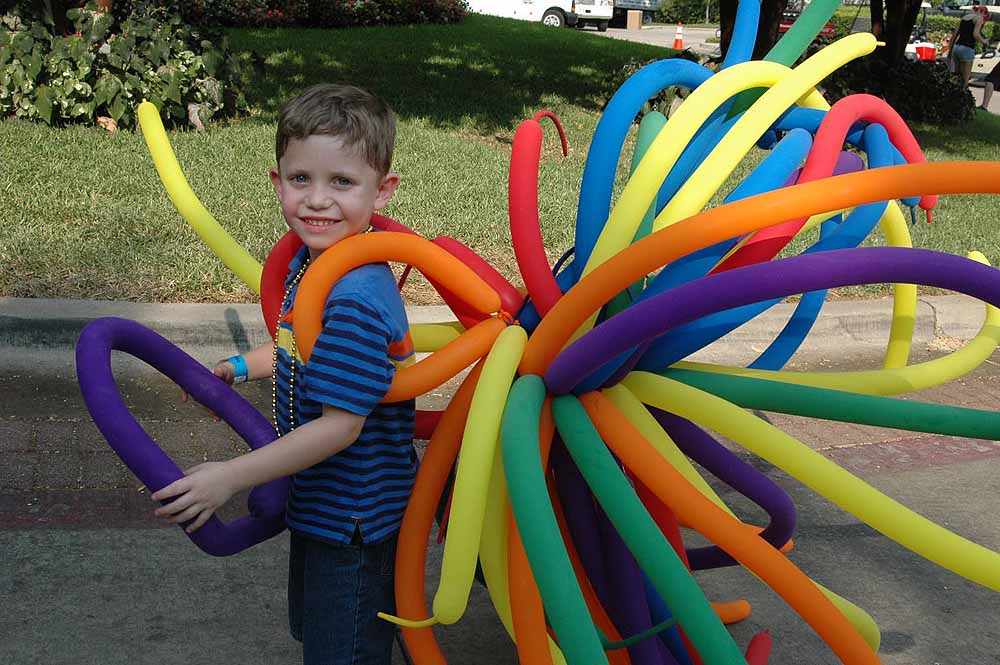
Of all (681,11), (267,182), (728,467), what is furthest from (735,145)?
(681,11)

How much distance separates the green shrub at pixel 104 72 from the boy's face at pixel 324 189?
6.02 m

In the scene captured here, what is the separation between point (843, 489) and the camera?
6.28 ft

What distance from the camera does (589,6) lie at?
28.5m

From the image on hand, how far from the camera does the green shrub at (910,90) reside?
12.3 m

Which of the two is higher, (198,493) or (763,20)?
(763,20)

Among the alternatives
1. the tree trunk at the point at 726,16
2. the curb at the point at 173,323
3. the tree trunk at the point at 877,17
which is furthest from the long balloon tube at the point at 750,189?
the tree trunk at the point at 877,17

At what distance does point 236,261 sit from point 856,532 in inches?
93.9

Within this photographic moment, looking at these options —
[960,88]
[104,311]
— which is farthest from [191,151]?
[960,88]

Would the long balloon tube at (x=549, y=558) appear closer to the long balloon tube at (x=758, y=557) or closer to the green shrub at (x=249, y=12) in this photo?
the long balloon tube at (x=758, y=557)

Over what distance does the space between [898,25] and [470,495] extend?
12562mm

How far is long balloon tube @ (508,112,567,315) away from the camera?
238 centimetres

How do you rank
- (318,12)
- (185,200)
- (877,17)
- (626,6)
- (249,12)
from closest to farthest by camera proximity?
(185,200)
(877,17)
(249,12)
(318,12)
(626,6)

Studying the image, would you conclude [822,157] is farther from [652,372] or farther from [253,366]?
[253,366]

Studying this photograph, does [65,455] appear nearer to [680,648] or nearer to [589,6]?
[680,648]
